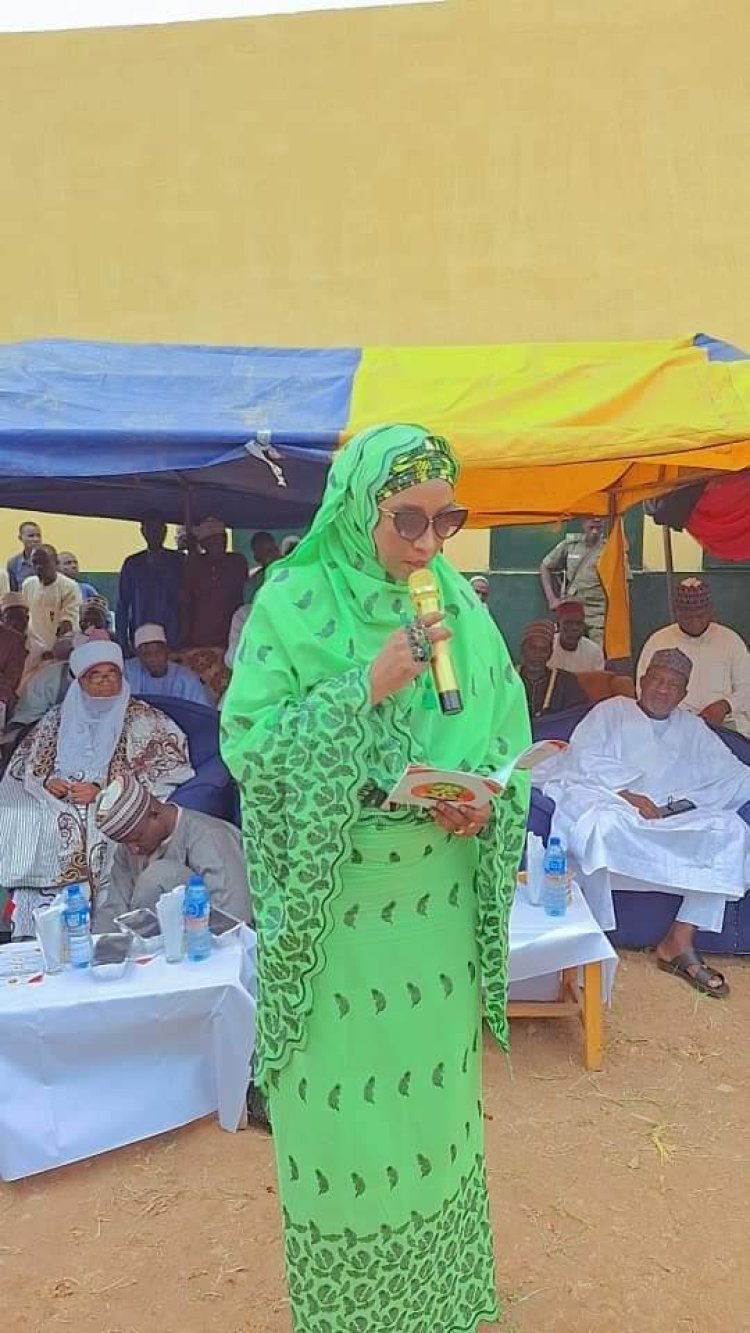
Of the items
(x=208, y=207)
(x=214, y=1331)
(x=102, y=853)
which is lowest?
(x=214, y=1331)

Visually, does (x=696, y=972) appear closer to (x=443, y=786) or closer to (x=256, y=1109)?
(x=256, y=1109)

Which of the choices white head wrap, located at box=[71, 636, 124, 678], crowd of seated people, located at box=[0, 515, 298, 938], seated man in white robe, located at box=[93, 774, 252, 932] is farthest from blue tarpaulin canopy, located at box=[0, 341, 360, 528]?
seated man in white robe, located at box=[93, 774, 252, 932]

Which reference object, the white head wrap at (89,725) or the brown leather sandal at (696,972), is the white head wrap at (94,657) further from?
the brown leather sandal at (696,972)

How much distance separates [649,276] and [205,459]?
6.52 metres

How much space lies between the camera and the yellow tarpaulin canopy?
12.9ft

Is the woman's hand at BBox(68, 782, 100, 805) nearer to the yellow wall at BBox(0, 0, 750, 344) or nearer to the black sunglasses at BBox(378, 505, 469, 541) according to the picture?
the black sunglasses at BBox(378, 505, 469, 541)

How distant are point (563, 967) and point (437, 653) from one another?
7.26ft

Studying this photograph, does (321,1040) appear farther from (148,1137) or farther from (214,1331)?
(148,1137)

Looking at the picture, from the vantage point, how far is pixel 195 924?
318cm

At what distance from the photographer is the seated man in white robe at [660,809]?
14.1ft

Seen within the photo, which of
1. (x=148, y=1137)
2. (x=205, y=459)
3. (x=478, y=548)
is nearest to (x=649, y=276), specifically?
(x=478, y=548)

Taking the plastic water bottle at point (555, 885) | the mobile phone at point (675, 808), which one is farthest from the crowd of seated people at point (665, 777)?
the plastic water bottle at point (555, 885)

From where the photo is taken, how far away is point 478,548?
32.6ft

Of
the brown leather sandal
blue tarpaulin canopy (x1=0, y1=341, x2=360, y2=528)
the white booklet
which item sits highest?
blue tarpaulin canopy (x1=0, y1=341, x2=360, y2=528)
